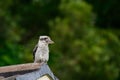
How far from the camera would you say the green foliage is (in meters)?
18.0

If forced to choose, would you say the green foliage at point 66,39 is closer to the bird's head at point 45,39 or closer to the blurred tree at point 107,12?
the blurred tree at point 107,12

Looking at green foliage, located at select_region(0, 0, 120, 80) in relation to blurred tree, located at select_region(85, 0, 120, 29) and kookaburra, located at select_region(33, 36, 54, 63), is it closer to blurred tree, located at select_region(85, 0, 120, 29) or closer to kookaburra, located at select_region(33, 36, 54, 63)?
blurred tree, located at select_region(85, 0, 120, 29)

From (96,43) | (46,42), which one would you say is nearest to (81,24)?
(96,43)

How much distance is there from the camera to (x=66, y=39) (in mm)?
19297

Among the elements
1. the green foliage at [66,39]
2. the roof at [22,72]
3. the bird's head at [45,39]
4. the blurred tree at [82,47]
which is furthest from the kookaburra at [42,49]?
the blurred tree at [82,47]

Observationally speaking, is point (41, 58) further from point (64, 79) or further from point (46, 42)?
point (64, 79)

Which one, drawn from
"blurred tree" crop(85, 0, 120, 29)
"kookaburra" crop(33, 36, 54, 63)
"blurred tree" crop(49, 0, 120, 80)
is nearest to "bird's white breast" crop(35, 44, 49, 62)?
"kookaburra" crop(33, 36, 54, 63)

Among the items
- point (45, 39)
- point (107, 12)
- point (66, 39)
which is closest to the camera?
point (45, 39)

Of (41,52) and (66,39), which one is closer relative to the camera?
(41,52)

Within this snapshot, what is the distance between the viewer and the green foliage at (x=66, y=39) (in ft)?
58.9

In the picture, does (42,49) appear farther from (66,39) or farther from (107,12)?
(107,12)

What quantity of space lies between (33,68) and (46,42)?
0.65 metres

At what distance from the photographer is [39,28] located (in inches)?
938

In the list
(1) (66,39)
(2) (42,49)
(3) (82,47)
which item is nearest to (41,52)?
(2) (42,49)
